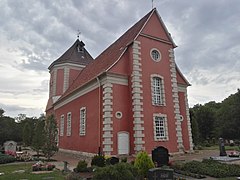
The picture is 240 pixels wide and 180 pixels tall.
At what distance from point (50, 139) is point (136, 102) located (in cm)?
768

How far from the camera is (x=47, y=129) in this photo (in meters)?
18.5

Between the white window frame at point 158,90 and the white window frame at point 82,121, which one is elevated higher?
the white window frame at point 158,90

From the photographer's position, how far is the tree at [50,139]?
17875mm

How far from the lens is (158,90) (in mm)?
19234

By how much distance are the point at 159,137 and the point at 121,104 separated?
4.09m

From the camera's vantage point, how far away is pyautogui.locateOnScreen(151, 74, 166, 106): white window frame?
18.8m

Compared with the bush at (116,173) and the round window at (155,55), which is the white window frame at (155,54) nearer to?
the round window at (155,55)

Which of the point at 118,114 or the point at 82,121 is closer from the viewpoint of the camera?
the point at 118,114

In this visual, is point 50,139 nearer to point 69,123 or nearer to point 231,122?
point 69,123

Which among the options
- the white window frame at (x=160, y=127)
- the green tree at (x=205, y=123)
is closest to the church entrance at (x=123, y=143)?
the white window frame at (x=160, y=127)

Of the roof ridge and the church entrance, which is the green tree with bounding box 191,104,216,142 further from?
the church entrance

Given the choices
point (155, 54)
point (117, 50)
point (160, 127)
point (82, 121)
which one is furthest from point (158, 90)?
point (82, 121)

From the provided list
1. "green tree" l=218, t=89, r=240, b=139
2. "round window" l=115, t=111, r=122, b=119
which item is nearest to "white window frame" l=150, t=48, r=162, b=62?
"round window" l=115, t=111, r=122, b=119

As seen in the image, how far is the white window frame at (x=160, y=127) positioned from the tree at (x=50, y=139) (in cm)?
832
